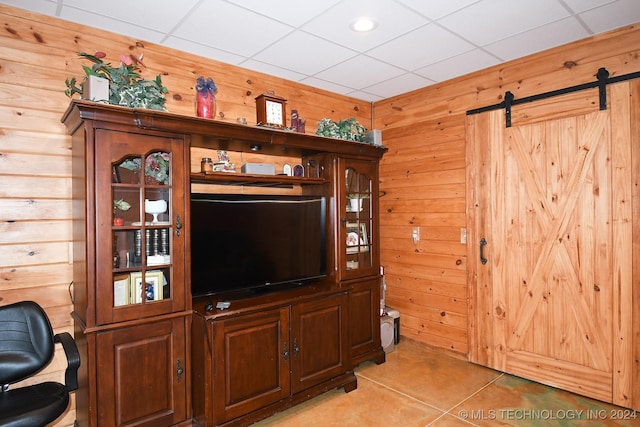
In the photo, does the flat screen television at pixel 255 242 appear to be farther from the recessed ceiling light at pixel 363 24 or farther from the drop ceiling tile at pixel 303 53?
the recessed ceiling light at pixel 363 24

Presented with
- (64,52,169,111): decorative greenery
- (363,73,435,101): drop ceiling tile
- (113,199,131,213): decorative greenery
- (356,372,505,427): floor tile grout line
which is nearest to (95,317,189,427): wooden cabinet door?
(113,199,131,213): decorative greenery

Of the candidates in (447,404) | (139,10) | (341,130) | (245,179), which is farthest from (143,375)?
(341,130)

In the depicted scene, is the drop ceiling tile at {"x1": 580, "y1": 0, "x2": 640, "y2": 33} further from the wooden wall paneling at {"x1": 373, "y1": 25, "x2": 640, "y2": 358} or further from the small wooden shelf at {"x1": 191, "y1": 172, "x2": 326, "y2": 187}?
the small wooden shelf at {"x1": 191, "y1": 172, "x2": 326, "y2": 187}

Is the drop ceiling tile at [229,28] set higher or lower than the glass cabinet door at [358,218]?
higher

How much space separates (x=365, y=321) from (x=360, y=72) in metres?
2.34

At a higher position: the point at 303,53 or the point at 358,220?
the point at 303,53

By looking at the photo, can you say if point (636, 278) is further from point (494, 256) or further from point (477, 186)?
point (477, 186)

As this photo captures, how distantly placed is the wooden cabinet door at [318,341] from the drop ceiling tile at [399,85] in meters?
2.16

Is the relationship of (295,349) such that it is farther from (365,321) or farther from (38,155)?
(38,155)

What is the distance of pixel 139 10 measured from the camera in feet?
7.66

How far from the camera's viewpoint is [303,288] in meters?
3.10

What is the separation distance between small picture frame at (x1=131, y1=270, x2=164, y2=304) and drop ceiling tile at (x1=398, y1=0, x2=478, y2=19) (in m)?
2.29

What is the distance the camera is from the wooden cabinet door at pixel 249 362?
7.87 feet

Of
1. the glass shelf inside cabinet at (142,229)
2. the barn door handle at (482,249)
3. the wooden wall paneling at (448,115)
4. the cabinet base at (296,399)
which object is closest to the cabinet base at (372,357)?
the cabinet base at (296,399)
